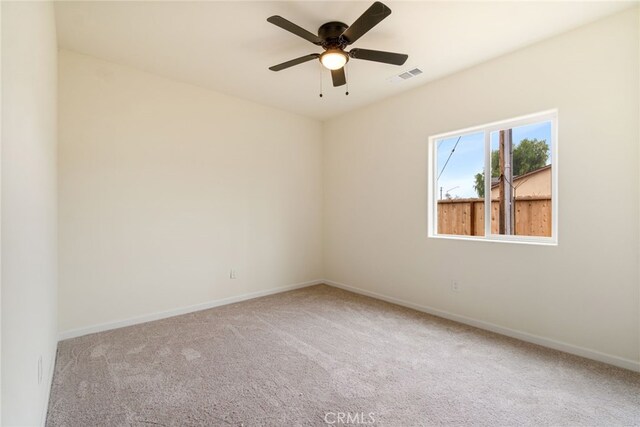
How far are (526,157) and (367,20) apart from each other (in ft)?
6.65

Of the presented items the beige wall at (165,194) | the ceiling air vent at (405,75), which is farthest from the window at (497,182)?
the beige wall at (165,194)

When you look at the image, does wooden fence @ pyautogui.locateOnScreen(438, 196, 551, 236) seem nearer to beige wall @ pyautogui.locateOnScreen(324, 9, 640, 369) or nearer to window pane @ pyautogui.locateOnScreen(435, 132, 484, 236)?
window pane @ pyautogui.locateOnScreen(435, 132, 484, 236)

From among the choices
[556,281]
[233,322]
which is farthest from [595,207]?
[233,322]

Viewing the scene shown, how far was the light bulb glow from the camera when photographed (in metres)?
2.34

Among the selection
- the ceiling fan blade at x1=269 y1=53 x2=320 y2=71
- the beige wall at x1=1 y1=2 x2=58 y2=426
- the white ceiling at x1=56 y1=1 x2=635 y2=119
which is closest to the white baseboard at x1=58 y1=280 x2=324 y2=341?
the beige wall at x1=1 y1=2 x2=58 y2=426

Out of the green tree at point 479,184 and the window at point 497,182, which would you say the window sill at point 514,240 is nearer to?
the window at point 497,182

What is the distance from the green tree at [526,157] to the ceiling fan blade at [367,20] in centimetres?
189

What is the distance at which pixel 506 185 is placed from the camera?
116 inches

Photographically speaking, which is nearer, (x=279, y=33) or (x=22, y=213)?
(x=22, y=213)

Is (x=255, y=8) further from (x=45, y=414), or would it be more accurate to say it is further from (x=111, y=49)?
(x=45, y=414)

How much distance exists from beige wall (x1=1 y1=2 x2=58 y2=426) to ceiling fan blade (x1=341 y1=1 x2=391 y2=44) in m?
1.70

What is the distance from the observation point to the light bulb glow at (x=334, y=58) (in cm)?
234

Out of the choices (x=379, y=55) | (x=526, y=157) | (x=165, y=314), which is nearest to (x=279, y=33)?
(x=379, y=55)

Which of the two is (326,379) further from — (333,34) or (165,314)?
(333,34)
